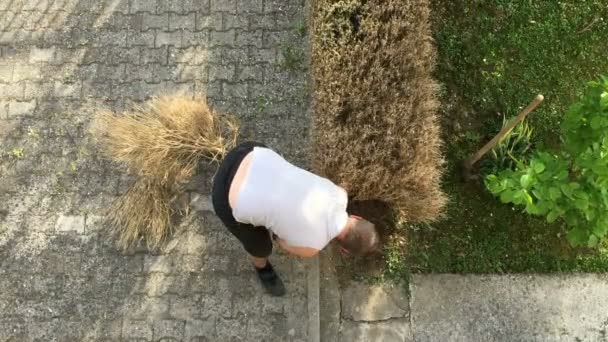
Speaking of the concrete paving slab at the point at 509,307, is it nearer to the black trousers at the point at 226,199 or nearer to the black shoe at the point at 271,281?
the black shoe at the point at 271,281

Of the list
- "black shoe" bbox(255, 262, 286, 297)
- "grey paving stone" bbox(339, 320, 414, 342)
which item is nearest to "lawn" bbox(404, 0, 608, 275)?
"grey paving stone" bbox(339, 320, 414, 342)

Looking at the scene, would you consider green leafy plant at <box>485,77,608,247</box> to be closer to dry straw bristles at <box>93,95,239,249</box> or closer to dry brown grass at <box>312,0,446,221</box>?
dry brown grass at <box>312,0,446,221</box>

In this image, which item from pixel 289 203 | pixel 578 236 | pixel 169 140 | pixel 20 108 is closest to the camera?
pixel 289 203

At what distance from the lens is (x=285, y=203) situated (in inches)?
132

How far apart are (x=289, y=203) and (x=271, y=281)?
1.12 metres

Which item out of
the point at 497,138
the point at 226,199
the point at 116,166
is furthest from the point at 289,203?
the point at 116,166

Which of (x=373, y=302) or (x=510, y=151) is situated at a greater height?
(x=510, y=151)

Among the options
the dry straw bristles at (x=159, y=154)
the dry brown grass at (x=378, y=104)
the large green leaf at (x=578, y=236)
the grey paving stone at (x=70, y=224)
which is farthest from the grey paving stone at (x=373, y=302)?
the grey paving stone at (x=70, y=224)

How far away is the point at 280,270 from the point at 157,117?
1502mm

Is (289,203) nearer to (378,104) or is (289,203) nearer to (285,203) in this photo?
(285,203)

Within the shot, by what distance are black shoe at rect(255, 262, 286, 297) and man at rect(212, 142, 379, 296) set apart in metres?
0.66

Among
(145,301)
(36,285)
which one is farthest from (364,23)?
(36,285)

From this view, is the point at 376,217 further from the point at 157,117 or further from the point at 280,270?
the point at 157,117

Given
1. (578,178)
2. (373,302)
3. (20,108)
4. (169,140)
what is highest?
(578,178)
